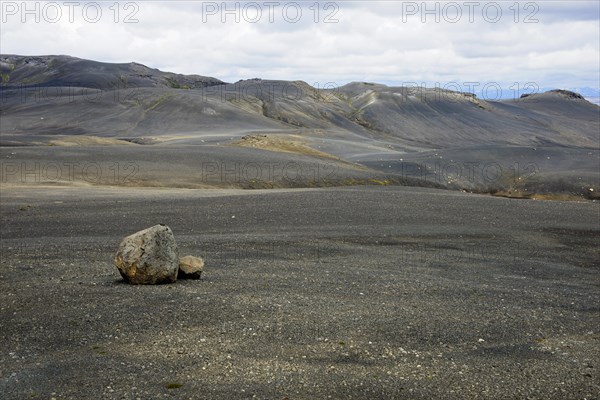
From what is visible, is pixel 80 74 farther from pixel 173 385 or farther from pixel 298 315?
pixel 173 385

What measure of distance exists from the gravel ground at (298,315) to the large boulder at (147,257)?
0.71ft

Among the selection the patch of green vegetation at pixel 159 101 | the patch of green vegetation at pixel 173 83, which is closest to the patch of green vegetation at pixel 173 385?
the patch of green vegetation at pixel 159 101

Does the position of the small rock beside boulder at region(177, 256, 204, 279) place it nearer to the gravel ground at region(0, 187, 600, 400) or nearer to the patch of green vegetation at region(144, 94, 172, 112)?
the gravel ground at region(0, 187, 600, 400)

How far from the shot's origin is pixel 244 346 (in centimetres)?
671

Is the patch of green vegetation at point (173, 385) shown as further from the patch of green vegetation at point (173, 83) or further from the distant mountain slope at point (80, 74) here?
the patch of green vegetation at point (173, 83)

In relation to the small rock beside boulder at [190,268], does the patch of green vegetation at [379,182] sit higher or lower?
higher

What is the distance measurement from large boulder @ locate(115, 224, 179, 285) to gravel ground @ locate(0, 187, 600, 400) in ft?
0.71

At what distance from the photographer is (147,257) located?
8336mm

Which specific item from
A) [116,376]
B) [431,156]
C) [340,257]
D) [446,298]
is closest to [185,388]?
[116,376]

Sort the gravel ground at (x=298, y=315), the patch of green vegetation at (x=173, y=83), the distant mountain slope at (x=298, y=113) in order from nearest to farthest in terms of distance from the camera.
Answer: the gravel ground at (x=298, y=315)
the distant mountain slope at (x=298, y=113)
the patch of green vegetation at (x=173, y=83)

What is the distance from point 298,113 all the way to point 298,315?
56.7 metres

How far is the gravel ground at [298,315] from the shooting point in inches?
239

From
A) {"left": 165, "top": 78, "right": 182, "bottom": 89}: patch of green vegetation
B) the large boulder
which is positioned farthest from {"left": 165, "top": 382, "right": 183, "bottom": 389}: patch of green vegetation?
{"left": 165, "top": 78, "right": 182, "bottom": 89}: patch of green vegetation

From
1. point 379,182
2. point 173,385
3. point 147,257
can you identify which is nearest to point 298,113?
point 379,182
